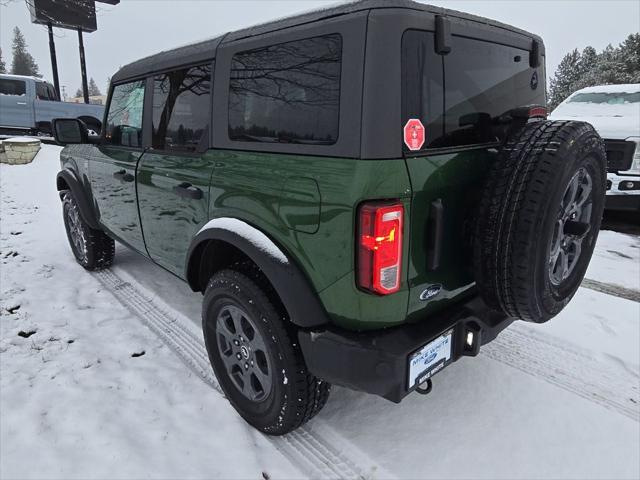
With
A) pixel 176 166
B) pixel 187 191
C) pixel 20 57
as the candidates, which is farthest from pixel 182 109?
pixel 20 57

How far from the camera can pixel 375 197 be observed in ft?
5.17

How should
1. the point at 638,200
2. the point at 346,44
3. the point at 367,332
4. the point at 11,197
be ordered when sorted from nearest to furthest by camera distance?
the point at 346,44, the point at 367,332, the point at 638,200, the point at 11,197

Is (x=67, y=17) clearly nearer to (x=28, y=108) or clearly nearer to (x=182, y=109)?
(x=28, y=108)

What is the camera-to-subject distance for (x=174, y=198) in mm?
2650

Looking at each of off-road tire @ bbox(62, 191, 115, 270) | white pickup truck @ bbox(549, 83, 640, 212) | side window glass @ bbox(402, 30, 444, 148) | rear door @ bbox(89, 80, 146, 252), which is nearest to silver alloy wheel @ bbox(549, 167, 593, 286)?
side window glass @ bbox(402, 30, 444, 148)

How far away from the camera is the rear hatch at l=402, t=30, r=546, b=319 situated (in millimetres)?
1663

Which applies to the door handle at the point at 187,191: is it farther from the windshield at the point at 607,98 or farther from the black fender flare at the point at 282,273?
the windshield at the point at 607,98

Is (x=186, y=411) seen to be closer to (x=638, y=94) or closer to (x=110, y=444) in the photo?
(x=110, y=444)

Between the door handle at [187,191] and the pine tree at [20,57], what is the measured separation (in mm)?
83914

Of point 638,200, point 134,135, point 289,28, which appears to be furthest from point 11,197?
point 638,200

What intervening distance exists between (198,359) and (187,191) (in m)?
1.15

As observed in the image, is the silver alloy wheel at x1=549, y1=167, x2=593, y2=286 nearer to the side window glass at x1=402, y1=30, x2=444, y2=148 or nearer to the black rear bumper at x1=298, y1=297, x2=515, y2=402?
the black rear bumper at x1=298, y1=297, x2=515, y2=402

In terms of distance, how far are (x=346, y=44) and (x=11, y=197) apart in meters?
8.48

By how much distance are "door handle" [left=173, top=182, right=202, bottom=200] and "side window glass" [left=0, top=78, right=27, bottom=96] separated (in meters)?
15.2
